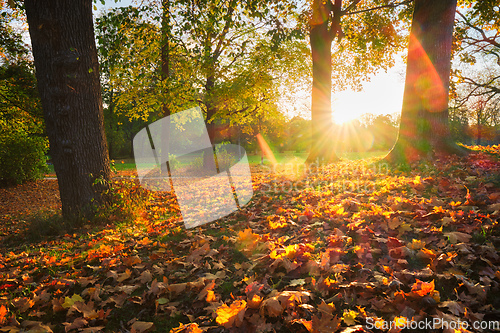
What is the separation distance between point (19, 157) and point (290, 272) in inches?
627

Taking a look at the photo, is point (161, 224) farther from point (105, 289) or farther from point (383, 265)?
point (383, 265)

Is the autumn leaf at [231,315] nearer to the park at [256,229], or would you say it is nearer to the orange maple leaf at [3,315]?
the park at [256,229]

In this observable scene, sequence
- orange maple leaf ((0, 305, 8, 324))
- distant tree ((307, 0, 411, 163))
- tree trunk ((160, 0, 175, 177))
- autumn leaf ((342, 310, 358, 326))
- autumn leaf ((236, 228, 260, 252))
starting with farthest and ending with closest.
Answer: distant tree ((307, 0, 411, 163)) → tree trunk ((160, 0, 175, 177)) → autumn leaf ((236, 228, 260, 252)) → orange maple leaf ((0, 305, 8, 324)) → autumn leaf ((342, 310, 358, 326))

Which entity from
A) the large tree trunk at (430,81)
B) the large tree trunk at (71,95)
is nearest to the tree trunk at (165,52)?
the large tree trunk at (71,95)

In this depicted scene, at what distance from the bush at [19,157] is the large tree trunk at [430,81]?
1673 centimetres

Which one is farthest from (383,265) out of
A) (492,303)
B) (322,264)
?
(492,303)

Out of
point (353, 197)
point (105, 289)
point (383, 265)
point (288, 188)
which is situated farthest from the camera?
point (288, 188)

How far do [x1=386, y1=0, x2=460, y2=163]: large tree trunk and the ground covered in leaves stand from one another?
83.7 inches

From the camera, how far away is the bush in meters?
12.5

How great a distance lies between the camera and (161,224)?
4.99 metres

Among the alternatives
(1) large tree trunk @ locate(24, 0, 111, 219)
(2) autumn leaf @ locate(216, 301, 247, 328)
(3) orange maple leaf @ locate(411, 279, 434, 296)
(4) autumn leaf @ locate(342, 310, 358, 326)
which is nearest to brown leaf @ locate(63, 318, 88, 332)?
(2) autumn leaf @ locate(216, 301, 247, 328)

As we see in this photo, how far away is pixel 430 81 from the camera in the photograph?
6.54 m

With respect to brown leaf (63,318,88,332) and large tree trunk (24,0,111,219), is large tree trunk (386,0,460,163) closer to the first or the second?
brown leaf (63,318,88,332)

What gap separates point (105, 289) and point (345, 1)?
49.4 ft
